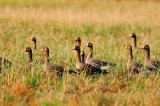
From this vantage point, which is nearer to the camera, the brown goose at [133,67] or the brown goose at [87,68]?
the brown goose at [87,68]

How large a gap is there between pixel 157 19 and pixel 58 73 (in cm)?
1167

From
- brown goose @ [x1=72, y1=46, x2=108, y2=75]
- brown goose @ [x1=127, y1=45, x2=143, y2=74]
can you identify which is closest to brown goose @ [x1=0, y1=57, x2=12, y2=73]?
brown goose @ [x1=72, y1=46, x2=108, y2=75]

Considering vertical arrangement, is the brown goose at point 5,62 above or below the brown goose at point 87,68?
above

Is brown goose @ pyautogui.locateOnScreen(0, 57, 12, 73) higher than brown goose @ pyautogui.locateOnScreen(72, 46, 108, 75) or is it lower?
higher

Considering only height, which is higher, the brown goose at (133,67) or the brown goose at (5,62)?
the brown goose at (5,62)

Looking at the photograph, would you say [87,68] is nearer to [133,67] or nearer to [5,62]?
[133,67]

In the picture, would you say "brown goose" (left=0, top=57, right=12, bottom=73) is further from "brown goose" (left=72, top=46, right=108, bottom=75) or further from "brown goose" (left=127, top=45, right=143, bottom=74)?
"brown goose" (left=127, top=45, right=143, bottom=74)

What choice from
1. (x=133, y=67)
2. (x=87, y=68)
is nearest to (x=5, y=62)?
(x=87, y=68)

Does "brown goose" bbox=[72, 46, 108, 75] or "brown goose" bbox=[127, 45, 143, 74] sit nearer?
"brown goose" bbox=[72, 46, 108, 75]

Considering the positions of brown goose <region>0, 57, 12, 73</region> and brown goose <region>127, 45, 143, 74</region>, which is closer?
brown goose <region>0, 57, 12, 73</region>

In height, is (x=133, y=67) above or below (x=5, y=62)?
→ below

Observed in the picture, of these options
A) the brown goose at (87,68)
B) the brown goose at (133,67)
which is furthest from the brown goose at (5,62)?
the brown goose at (133,67)

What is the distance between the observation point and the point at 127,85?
30.9 feet

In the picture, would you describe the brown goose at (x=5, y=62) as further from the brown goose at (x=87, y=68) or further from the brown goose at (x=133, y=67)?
the brown goose at (x=133, y=67)
